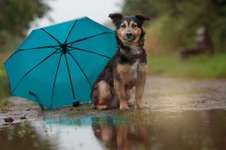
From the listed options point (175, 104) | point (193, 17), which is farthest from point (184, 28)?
point (175, 104)

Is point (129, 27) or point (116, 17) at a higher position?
point (116, 17)

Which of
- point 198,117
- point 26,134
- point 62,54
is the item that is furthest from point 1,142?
point 62,54

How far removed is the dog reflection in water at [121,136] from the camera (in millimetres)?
8609

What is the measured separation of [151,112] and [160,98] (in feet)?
12.1

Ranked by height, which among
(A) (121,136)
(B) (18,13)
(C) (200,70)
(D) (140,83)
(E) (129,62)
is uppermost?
(B) (18,13)

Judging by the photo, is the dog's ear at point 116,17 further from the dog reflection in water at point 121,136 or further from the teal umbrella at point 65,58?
the dog reflection in water at point 121,136

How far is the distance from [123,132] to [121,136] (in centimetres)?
41

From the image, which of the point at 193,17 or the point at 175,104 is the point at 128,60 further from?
the point at 193,17

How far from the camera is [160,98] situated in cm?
1593

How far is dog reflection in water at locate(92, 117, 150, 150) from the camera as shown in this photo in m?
8.61

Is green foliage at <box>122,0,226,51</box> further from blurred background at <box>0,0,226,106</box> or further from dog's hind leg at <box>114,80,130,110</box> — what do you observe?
dog's hind leg at <box>114,80,130,110</box>

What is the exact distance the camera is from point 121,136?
9469 millimetres

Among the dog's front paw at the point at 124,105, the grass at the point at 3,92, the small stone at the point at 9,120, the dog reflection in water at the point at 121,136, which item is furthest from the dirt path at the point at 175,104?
the dog reflection in water at the point at 121,136

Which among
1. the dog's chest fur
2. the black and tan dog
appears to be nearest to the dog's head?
the black and tan dog
